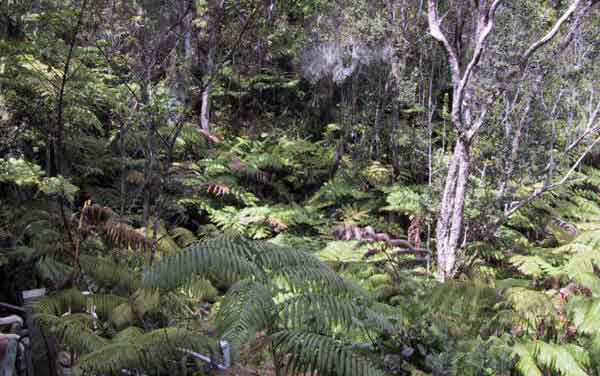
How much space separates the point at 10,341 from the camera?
201cm

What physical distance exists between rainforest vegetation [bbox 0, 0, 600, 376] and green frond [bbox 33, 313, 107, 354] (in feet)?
0.04

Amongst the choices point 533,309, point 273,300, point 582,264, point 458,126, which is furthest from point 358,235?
point 273,300

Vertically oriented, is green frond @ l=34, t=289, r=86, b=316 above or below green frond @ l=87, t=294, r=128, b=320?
above

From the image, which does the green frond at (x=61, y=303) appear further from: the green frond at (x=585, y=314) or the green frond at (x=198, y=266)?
the green frond at (x=585, y=314)

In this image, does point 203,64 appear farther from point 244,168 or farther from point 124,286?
point 124,286

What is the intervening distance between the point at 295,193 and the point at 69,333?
6496mm

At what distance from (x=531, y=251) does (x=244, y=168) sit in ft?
14.3

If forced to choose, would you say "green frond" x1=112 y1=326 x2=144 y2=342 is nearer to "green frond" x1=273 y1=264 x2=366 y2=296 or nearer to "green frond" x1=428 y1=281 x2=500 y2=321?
"green frond" x1=273 y1=264 x2=366 y2=296

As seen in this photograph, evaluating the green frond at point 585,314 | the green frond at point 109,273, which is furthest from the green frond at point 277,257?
the green frond at point 585,314

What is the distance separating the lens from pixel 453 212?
17.7 ft

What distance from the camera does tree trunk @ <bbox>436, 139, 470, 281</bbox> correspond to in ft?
17.1

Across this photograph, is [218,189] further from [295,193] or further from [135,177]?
[295,193]

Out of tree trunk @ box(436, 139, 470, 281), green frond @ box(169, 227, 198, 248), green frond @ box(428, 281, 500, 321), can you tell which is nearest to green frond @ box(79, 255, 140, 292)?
green frond @ box(169, 227, 198, 248)

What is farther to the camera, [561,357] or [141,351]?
[561,357]
